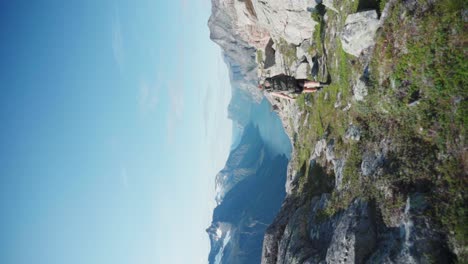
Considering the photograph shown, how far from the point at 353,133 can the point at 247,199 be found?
14313 cm

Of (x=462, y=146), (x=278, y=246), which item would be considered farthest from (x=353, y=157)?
(x=278, y=246)

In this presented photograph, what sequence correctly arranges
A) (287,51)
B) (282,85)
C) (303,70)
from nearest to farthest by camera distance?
(282,85) → (303,70) → (287,51)

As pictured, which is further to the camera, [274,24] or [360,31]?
[274,24]

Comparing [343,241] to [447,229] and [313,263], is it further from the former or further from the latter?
[447,229]

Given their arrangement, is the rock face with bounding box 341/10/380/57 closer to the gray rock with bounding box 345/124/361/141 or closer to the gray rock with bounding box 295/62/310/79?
the gray rock with bounding box 345/124/361/141

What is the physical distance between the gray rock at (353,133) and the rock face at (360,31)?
16.8 ft

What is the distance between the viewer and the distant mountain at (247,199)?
135625mm

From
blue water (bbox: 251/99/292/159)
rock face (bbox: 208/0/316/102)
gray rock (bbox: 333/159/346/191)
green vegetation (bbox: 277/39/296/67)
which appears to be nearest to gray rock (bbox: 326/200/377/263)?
gray rock (bbox: 333/159/346/191)

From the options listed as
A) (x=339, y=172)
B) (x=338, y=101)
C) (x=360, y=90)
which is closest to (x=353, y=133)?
(x=360, y=90)

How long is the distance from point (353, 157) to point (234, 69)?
132m

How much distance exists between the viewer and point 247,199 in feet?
521

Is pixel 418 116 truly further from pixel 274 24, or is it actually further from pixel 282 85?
pixel 274 24

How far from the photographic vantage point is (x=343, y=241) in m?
16.2

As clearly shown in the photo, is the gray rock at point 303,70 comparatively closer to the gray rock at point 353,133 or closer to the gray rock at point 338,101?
the gray rock at point 338,101
